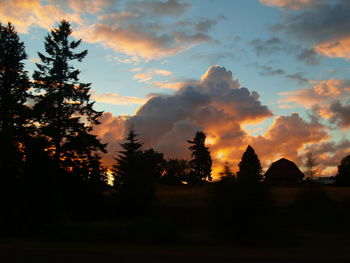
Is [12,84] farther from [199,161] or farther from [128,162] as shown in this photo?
[199,161]

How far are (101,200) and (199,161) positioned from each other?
183ft

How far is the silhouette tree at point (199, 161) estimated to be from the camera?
88.1 m

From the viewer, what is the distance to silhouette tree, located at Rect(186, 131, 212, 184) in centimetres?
8812

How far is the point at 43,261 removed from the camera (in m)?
10.6

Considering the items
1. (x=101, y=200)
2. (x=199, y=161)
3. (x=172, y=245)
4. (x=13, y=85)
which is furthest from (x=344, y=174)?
(x=172, y=245)

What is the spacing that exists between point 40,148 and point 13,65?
1788cm

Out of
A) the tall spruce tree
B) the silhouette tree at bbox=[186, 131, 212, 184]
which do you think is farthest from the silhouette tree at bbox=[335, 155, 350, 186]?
the tall spruce tree

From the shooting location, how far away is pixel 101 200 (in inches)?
1353

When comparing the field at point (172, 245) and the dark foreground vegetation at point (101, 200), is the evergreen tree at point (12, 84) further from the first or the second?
the field at point (172, 245)

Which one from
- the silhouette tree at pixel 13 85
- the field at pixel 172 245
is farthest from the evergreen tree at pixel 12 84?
the field at pixel 172 245

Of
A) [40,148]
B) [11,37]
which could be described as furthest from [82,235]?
[11,37]

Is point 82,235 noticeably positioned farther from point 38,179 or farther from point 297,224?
point 297,224

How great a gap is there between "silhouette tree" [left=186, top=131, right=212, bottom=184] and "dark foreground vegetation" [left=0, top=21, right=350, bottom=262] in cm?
4491

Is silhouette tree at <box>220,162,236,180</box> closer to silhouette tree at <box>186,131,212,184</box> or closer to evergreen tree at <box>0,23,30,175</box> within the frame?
evergreen tree at <box>0,23,30,175</box>
